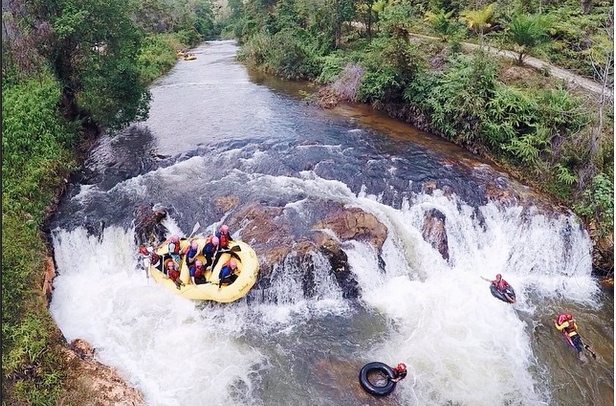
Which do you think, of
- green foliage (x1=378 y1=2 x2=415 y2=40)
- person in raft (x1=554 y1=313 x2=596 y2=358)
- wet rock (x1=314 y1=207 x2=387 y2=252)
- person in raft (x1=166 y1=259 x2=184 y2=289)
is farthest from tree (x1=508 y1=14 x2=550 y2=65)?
person in raft (x1=166 y1=259 x2=184 y2=289)

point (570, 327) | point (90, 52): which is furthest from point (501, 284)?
point (90, 52)

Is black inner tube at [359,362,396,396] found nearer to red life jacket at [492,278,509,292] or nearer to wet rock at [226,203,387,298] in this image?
wet rock at [226,203,387,298]

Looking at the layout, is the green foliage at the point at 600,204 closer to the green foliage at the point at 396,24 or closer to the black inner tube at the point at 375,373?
the black inner tube at the point at 375,373

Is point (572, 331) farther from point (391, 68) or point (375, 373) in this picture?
point (391, 68)

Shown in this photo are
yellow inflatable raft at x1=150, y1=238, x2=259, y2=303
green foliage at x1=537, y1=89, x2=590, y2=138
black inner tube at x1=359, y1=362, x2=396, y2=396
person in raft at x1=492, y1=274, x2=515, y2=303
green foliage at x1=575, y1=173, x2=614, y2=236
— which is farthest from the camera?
green foliage at x1=537, y1=89, x2=590, y2=138

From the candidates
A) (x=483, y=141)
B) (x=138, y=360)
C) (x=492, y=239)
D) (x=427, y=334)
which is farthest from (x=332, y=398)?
(x=483, y=141)

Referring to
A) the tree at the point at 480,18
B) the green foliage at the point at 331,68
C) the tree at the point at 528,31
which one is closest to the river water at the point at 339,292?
the tree at the point at 528,31
